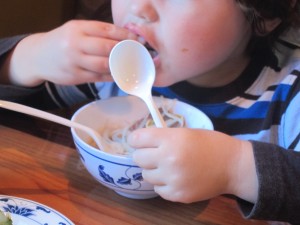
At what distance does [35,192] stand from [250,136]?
437mm

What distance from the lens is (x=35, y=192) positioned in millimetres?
610

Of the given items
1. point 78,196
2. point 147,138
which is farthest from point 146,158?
point 78,196

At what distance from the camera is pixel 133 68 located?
2.31 feet

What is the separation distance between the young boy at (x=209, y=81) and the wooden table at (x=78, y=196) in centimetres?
5

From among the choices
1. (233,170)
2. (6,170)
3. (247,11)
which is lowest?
(6,170)

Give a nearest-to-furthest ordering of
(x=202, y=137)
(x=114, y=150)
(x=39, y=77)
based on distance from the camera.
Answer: (x=202, y=137) < (x=114, y=150) < (x=39, y=77)

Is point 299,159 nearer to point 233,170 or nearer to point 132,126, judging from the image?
point 233,170

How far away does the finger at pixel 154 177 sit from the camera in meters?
0.56

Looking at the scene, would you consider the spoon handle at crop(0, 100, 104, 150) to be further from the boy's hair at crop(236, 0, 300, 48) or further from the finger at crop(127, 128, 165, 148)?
the boy's hair at crop(236, 0, 300, 48)

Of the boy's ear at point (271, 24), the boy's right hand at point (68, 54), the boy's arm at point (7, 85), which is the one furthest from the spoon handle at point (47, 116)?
the boy's ear at point (271, 24)

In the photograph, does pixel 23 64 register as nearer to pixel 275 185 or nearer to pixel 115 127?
pixel 115 127

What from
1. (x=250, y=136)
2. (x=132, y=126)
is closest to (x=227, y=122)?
(x=250, y=136)

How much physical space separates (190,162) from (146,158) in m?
0.06

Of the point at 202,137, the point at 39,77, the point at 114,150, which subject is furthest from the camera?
the point at 39,77
